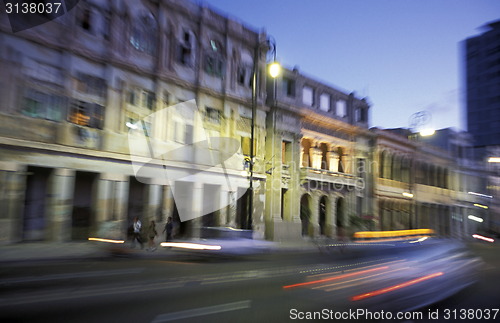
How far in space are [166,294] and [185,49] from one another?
58.4ft

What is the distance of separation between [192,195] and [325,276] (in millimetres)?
13384

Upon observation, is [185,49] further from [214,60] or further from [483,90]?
[483,90]

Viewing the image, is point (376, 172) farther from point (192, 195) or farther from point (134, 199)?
point (134, 199)

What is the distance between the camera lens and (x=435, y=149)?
44.9m

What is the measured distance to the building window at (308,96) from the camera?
30.2 meters

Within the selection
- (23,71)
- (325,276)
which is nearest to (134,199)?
(23,71)

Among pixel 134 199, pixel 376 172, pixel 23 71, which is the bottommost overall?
pixel 134 199

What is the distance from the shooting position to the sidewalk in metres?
14.1

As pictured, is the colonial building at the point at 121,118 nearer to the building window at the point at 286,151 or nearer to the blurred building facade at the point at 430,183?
the building window at the point at 286,151

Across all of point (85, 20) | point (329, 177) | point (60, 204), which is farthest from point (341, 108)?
point (60, 204)

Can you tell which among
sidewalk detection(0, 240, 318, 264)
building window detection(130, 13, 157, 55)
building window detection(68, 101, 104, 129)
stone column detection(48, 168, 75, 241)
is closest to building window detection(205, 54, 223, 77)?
building window detection(130, 13, 157, 55)

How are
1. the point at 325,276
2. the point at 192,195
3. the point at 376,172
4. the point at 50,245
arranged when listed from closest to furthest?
the point at 325,276 < the point at 50,245 < the point at 192,195 < the point at 376,172

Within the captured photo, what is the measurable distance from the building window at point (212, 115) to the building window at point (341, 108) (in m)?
12.8

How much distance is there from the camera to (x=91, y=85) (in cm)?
1902
